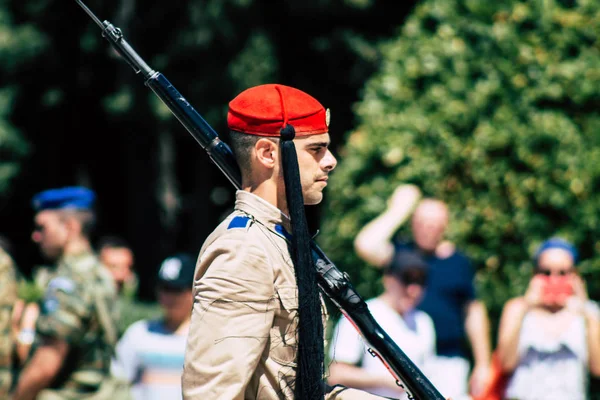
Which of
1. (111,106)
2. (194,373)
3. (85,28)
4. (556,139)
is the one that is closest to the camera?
(194,373)

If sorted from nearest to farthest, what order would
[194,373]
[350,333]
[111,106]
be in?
[194,373], [350,333], [111,106]

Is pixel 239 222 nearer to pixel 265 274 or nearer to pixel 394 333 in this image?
pixel 265 274

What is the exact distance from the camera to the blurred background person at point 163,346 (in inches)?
199

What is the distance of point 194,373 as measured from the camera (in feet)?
7.88

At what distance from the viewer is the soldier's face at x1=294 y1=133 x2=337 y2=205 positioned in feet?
8.82

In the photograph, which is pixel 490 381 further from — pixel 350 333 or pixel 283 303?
pixel 283 303

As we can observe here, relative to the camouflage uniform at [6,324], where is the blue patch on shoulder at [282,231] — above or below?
below

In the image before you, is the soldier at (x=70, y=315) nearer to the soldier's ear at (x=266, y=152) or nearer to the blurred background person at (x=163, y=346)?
the blurred background person at (x=163, y=346)

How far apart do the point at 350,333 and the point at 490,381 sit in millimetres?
1027

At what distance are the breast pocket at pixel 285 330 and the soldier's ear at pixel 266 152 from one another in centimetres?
35

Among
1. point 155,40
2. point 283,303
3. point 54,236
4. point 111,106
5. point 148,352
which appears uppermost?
point 155,40

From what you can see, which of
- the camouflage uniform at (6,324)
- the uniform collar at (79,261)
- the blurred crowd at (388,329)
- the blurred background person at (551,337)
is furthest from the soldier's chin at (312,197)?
the camouflage uniform at (6,324)

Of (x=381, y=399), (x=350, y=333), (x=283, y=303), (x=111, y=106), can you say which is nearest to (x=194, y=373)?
(x=283, y=303)

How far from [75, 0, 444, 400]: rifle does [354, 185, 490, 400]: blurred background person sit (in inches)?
100
